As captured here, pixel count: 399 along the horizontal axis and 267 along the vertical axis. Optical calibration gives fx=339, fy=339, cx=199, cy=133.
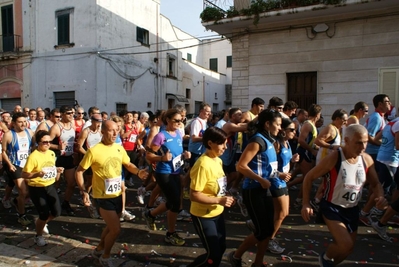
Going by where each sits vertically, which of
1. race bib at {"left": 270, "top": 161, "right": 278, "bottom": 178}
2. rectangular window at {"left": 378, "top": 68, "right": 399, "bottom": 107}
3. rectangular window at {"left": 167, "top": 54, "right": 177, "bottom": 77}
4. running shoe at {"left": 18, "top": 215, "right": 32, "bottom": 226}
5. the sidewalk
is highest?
rectangular window at {"left": 167, "top": 54, "right": 177, "bottom": 77}

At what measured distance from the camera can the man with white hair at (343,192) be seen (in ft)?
10.2

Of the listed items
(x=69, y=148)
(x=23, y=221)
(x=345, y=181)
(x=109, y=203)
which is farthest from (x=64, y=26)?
(x=345, y=181)

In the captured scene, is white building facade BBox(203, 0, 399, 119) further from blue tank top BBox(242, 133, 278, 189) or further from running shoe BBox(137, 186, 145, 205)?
blue tank top BBox(242, 133, 278, 189)

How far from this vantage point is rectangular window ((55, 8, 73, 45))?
60.5ft

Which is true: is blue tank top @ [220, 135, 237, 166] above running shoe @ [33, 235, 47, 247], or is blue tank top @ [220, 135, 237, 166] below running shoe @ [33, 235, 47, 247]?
above

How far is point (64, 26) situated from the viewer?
61.2 feet

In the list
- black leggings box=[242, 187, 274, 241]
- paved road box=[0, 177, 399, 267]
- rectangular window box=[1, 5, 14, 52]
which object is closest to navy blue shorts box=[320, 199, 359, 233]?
black leggings box=[242, 187, 274, 241]

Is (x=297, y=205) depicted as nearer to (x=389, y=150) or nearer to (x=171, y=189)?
(x=389, y=150)

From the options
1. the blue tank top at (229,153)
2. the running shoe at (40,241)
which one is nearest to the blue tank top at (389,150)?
the blue tank top at (229,153)

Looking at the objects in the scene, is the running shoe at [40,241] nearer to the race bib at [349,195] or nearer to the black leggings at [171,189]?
the black leggings at [171,189]

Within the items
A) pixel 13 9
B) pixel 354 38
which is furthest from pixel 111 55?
pixel 354 38

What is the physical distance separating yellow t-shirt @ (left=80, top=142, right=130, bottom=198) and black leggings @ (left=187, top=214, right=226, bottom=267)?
116 centimetres

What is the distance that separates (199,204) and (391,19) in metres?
9.66

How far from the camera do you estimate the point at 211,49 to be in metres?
34.7
